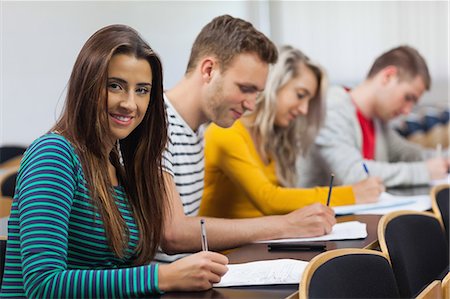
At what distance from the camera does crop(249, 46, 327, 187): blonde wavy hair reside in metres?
3.10

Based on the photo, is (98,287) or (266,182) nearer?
(98,287)

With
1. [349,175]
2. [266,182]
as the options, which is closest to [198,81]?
[266,182]

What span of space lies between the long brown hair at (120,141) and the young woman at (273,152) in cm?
82

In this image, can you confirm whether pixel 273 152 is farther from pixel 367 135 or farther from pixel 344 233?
pixel 367 135

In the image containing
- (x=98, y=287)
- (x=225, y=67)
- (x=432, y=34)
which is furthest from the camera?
(x=432, y=34)

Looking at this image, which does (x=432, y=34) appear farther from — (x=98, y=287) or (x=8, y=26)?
(x=98, y=287)

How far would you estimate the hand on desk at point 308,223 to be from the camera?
2.43 m

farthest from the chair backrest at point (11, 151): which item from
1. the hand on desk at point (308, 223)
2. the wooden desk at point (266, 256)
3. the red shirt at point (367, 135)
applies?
the hand on desk at point (308, 223)

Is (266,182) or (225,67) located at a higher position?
(225,67)

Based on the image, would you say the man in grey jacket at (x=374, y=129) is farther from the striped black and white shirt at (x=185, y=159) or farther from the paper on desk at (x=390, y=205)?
the striped black and white shirt at (x=185, y=159)

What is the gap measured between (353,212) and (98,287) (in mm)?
1513

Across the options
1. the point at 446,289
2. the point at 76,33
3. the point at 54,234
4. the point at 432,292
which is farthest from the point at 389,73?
the point at 54,234

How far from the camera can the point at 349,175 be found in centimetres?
355

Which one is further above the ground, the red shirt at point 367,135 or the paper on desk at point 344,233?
the red shirt at point 367,135
